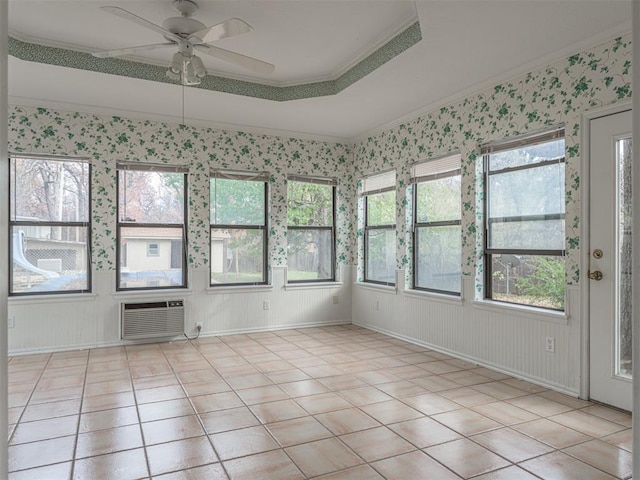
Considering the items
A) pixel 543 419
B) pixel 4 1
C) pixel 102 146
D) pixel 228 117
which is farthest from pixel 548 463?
pixel 102 146

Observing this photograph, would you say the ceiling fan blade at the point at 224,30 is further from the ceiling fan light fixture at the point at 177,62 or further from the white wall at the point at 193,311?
the white wall at the point at 193,311

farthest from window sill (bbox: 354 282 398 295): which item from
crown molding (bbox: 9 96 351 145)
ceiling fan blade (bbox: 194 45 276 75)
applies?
ceiling fan blade (bbox: 194 45 276 75)

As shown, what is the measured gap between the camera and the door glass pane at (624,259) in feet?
9.79

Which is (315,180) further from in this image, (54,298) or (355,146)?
(54,298)

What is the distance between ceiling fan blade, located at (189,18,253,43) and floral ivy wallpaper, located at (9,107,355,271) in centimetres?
266

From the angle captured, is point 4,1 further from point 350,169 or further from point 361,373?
point 350,169

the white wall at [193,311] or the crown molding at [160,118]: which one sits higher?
the crown molding at [160,118]

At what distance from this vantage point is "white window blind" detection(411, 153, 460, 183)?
4465 millimetres

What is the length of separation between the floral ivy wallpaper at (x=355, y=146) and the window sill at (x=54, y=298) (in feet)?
1.24

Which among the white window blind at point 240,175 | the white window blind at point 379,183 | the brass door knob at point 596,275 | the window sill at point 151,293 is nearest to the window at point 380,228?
the white window blind at point 379,183

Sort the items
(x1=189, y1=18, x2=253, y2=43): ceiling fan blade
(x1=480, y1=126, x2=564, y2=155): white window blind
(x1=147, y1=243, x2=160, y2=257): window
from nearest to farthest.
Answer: (x1=189, y1=18, x2=253, y2=43): ceiling fan blade
(x1=480, y1=126, x2=564, y2=155): white window blind
(x1=147, y1=243, x2=160, y2=257): window

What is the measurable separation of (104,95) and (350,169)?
10.7 ft

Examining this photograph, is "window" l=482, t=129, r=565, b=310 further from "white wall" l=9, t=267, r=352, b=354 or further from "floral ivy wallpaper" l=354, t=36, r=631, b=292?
"white wall" l=9, t=267, r=352, b=354

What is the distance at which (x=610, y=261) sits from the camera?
121 inches
